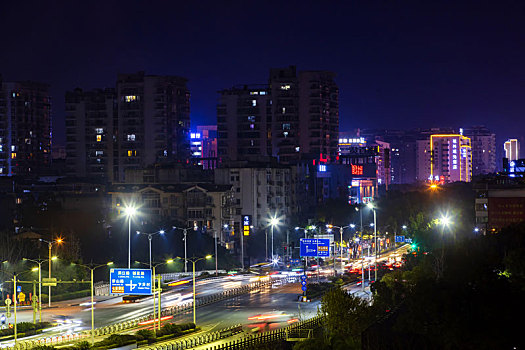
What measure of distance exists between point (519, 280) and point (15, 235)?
1991 inches

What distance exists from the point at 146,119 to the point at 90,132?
1146 cm

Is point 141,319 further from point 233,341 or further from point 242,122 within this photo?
point 242,122

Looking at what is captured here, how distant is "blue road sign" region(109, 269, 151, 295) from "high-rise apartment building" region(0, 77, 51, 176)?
10741cm

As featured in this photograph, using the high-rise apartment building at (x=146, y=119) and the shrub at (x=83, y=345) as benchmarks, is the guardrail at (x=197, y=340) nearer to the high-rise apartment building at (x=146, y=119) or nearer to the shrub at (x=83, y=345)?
the shrub at (x=83, y=345)

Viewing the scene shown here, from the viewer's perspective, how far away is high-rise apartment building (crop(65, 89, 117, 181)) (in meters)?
140

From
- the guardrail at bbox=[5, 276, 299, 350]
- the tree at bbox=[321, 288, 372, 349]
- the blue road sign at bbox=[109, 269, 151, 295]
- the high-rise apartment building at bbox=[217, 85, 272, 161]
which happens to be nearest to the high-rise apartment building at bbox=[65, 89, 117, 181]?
the high-rise apartment building at bbox=[217, 85, 272, 161]

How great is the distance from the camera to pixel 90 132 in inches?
5571

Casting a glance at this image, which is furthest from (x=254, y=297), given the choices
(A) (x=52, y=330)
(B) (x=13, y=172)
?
(B) (x=13, y=172)

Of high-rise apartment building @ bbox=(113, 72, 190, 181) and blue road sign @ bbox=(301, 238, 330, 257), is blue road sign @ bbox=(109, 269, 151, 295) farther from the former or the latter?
high-rise apartment building @ bbox=(113, 72, 190, 181)

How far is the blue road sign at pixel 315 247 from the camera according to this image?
64.3 m

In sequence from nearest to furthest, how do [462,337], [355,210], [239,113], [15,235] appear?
1. [462,337]
2. [15,235]
3. [355,210]
4. [239,113]

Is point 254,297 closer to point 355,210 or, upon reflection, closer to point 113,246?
point 113,246

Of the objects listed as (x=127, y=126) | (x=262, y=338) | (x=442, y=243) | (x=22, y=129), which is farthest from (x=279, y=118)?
(x=262, y=338)

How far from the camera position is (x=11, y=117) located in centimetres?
15325
